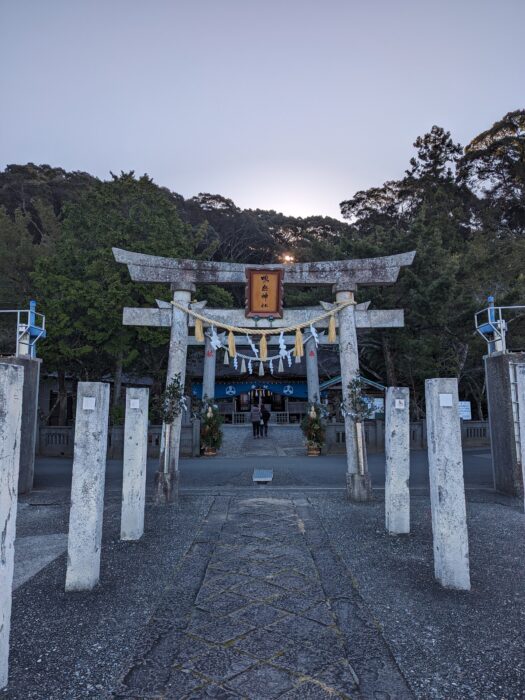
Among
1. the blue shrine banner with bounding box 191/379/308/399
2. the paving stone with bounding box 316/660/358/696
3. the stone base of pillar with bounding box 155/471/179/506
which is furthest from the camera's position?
the blue shrine banner with bounding box 191/379/308/399

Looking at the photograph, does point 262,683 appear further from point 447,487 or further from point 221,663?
point 447,487

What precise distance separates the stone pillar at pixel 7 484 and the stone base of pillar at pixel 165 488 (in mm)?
5141

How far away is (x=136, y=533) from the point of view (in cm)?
559

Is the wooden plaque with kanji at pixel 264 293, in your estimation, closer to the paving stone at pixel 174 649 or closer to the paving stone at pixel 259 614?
the paving stone at pixel 259 614

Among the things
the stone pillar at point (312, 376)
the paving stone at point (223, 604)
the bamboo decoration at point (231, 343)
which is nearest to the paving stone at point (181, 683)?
the paving stone at point (223, 604)

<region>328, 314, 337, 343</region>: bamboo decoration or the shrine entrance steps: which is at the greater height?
<region>328, 314, 337, 343</region>: bamboo decoration

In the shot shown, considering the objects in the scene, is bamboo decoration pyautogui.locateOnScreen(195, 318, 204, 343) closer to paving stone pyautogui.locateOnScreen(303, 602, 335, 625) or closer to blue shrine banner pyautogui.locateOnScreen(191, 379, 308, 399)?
paving stone pyautogui.locateOnScreen(303, 602, 335, 625)

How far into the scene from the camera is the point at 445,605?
3680 millimetres

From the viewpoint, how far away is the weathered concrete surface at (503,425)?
8703mm

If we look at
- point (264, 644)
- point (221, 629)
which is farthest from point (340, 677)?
point (221, 629)

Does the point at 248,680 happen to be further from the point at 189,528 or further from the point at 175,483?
the point at 175,483

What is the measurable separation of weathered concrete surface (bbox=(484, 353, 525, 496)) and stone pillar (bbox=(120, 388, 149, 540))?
703 cm

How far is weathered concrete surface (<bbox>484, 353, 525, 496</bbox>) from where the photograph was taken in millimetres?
8703

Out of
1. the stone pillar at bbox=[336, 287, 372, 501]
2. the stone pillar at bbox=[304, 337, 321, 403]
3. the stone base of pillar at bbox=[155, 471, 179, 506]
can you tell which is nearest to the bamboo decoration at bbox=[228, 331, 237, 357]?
the stone pillar at bbox=[336, 287, 372, 501]
